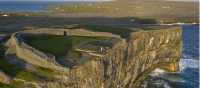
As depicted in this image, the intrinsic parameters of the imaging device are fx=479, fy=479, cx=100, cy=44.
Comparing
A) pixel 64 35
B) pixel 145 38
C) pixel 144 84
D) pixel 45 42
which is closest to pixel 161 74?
pixel 145 38

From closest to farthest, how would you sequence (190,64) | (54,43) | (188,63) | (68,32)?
(54,43)
(68,32)
(190,64)
(188,63)

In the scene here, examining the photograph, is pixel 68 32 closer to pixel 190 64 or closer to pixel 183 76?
pixel 183 76

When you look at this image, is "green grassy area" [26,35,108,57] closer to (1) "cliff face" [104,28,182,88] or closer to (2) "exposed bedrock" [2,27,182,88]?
(2) "exposed bedrock" [2,27,182,88]

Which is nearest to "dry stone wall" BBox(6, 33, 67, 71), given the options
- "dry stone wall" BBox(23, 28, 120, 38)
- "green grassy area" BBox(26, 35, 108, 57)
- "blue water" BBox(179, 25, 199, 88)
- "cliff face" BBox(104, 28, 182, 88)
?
"green grassy area" BBox(26, 35, 108, 57)

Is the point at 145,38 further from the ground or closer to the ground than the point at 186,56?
further from the ground

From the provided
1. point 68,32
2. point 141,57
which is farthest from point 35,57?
point 141,57

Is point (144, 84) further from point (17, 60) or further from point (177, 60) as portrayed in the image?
point (17, 60)

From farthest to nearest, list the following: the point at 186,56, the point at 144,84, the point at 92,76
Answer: the point at 186,56 < the point at 144,84 < the point at 92,76
